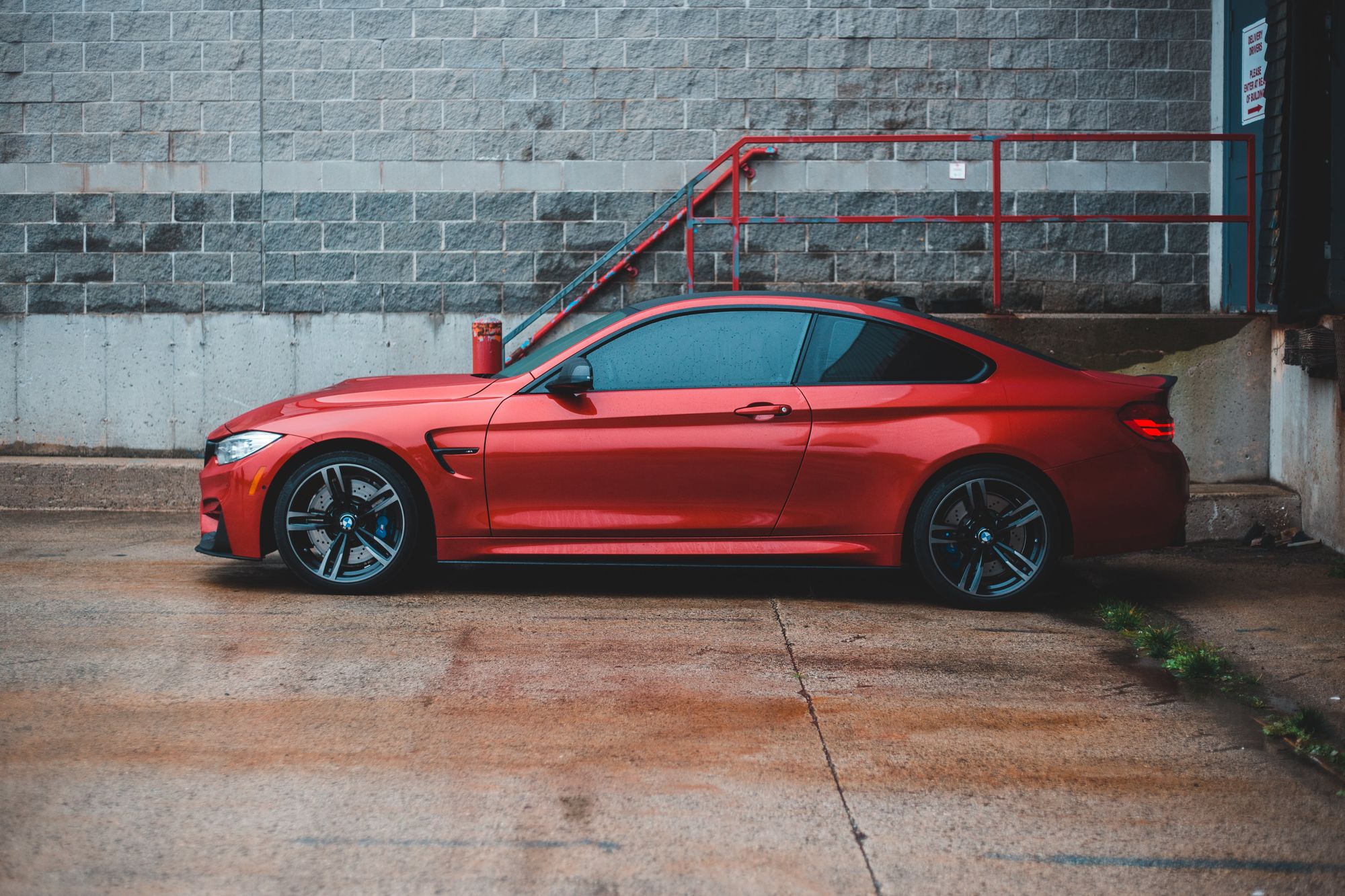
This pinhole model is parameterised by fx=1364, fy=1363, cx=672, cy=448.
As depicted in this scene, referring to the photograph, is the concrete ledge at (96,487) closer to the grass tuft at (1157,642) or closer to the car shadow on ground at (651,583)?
the car shadow on ground at (651,583)

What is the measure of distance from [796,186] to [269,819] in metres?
7.73

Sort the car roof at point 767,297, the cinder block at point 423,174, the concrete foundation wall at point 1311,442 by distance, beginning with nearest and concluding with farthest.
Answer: the car roof at point 767,297, the concrete foundation wall at point 1311,442, the cinder block at point 423,174

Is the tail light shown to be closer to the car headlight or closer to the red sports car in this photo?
the red sports car

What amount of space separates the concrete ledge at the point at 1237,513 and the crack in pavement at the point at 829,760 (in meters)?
3.61

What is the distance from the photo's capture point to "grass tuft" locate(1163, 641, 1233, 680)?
17.9ft

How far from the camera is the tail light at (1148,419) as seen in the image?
6.60 meters

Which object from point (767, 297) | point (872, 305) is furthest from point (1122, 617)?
point (767, 297)

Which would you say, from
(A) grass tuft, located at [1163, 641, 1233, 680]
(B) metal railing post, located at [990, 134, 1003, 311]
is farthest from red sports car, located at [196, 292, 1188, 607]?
(B) metal railing post, located at [990, 134, 1003, 311]

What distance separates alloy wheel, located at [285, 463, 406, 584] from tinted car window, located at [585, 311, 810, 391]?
119 centimetres

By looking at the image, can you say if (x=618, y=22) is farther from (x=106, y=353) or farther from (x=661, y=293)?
(x=106, y=353)

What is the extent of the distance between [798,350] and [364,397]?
216 cm

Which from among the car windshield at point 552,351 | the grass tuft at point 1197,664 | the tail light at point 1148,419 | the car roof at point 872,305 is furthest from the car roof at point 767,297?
the grass tuft at point 1197,664

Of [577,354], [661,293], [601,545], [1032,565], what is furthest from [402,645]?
[661,293]

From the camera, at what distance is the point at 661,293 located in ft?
34.8
